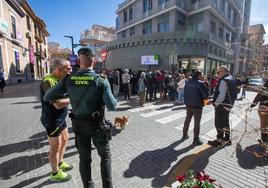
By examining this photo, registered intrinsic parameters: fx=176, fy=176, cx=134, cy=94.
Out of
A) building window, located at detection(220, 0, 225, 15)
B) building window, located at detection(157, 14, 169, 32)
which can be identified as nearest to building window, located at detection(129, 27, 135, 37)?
building window, located at detection(157, 14, 169, 32)

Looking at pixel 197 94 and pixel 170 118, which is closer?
pixel 197 94

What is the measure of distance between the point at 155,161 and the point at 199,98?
193cm

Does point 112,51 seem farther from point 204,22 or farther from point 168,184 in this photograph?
point 168,184

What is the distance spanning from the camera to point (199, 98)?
4.43 m

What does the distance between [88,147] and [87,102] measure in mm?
702

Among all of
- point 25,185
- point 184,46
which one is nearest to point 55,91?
point 25,185

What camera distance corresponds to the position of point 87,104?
7.32ft

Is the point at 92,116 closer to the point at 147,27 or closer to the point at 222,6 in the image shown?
the point at 147,27

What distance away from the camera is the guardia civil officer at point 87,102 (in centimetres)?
219

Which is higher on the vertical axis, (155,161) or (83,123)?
(83,123)

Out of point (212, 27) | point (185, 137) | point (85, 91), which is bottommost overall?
point (185, 137)

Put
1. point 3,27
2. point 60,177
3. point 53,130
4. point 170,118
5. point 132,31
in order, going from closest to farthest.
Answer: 1. point 53,130
2. point 60,177
3. point 170,118
4. point 3,27
5. point 132,31

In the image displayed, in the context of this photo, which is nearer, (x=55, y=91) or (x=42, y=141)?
(x=55, y=91)

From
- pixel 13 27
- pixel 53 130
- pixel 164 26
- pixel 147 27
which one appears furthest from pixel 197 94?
pixel 147 27
